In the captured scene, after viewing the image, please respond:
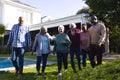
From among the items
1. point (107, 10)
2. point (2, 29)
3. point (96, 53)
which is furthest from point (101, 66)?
point (2, 29)

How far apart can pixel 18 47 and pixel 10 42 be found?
40 cm

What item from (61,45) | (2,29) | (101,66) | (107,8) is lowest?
(101,66)

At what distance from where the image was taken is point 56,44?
30.0 ft

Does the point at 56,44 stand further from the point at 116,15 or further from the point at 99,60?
the point at 116,15

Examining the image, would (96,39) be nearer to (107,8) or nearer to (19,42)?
(19,42)

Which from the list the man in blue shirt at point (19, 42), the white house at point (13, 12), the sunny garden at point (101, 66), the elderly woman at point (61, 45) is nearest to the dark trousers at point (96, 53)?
the sunny garden at point (101, 66)

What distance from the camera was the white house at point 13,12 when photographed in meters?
33.4

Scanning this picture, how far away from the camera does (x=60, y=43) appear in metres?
9.06

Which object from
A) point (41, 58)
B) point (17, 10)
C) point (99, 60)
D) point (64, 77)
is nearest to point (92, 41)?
point (99, 60)

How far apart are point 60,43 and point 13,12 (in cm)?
2677

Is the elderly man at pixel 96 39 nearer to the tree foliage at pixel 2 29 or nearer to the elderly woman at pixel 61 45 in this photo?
the elderly woman at pixel 61 45

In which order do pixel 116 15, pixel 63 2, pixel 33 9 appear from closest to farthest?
pixel 116 15, pixel 63 2, pixel 33 9

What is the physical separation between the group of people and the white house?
24.7m

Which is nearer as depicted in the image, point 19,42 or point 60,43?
point 19,42
